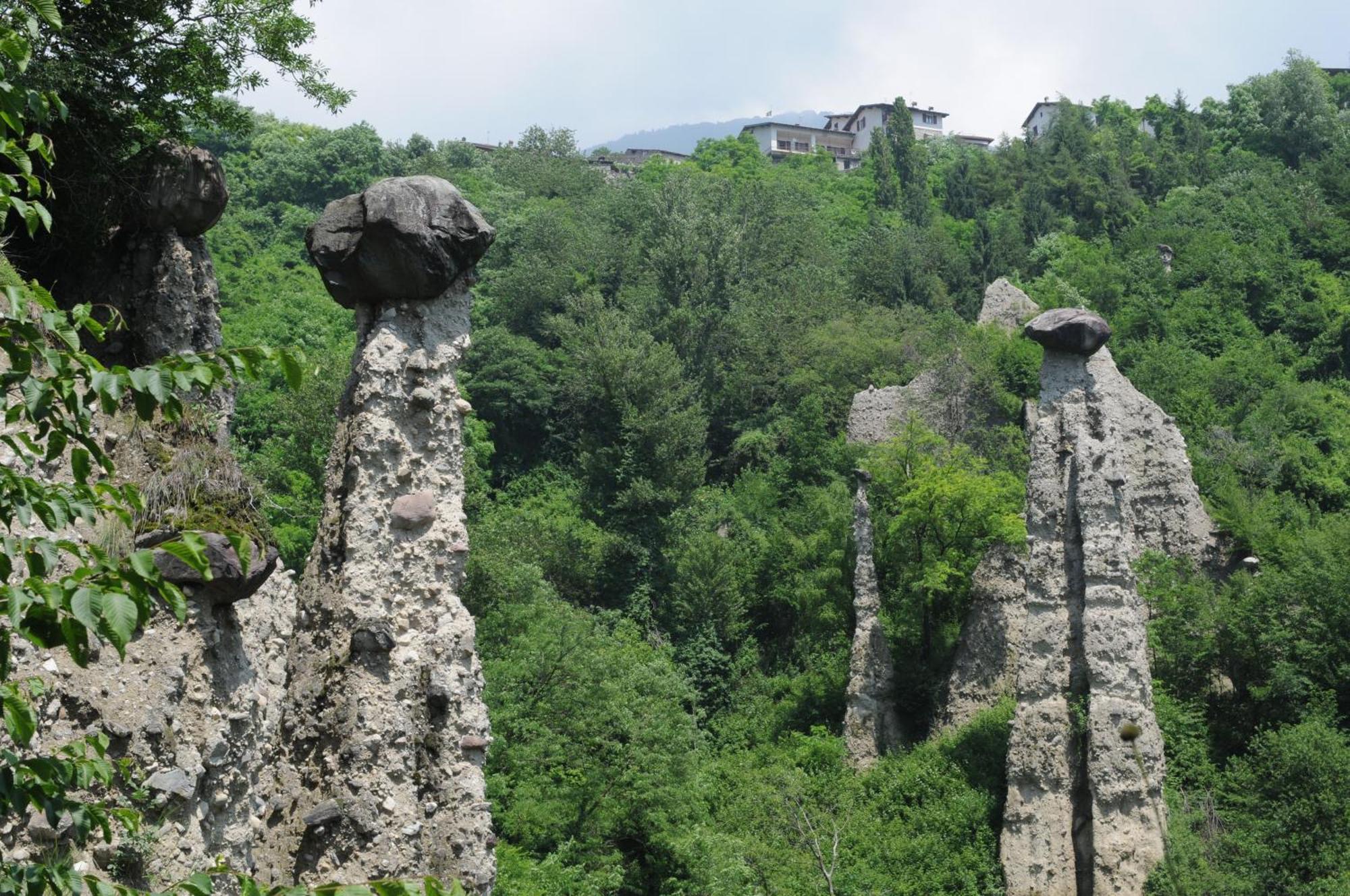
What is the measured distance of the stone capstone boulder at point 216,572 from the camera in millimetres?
7156

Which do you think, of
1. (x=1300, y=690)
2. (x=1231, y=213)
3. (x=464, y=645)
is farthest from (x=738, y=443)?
(x=464, y=645)

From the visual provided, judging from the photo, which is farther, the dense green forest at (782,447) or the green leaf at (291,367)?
the dense green forest at (782,447)

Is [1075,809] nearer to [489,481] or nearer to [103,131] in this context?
[103,131]

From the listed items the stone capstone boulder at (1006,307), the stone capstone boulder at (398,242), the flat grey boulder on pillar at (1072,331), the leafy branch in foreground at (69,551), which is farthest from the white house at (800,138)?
the leafy branch in foreground at (69,551)

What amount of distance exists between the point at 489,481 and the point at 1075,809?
19.2 m

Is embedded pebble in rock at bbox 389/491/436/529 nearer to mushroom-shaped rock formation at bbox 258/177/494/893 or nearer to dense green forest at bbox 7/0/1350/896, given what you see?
mushroom-shaped rock formation at bbox 258/177/494/893

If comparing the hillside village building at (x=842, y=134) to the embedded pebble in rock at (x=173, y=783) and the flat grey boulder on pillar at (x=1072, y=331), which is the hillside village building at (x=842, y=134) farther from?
the embedded pebble in rock at (x=173, y=783)

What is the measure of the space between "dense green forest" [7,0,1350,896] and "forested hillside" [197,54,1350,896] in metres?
0.09

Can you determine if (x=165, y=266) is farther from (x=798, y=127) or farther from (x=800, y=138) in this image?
(x=800, y=138)

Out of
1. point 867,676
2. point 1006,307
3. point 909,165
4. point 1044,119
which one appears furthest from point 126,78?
point 1044,119

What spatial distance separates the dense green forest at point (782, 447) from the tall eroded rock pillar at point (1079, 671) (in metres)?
0.86

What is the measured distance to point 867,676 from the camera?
999 inches

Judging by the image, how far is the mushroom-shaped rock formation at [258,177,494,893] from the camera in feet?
27.1

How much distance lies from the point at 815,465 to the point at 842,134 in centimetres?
5880
